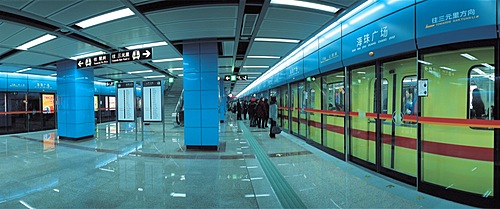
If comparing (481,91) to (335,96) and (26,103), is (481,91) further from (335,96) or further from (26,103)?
(26,103)

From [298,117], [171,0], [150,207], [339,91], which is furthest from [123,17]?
[298,117]

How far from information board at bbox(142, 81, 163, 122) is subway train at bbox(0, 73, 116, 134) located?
25.0 ft

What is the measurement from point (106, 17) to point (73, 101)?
5912 mm

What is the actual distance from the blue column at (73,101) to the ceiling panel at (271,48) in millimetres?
6541

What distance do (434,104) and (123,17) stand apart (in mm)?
5456

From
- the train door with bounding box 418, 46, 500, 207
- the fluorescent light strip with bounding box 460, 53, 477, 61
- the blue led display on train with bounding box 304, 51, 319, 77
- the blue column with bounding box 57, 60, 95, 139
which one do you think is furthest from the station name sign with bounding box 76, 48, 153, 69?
the fluorescent light strip with bounding box 460, 53, 477, 61

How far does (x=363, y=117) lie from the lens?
16.3ft

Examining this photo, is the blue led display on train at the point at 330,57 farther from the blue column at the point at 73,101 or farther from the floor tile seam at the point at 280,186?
the blue column at the point at 73,101

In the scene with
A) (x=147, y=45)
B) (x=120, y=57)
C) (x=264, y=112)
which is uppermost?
(x=147, y=45)

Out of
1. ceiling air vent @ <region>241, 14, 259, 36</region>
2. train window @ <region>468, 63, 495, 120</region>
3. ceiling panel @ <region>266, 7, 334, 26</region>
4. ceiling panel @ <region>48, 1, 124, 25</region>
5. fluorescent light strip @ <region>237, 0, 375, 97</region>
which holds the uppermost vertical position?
fluorescent light strip @ <region>237, 0, 375, 97</region>

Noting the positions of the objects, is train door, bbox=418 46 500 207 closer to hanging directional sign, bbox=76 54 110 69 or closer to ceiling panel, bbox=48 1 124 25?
ceiling panel, bbox=48 1 124 25

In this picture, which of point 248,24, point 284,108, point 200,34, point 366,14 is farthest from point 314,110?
point 200,34

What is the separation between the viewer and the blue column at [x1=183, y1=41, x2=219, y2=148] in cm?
651

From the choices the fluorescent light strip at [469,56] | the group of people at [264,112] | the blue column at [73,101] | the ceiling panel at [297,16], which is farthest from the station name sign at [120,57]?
the fluorescent light strip at [469,56]
